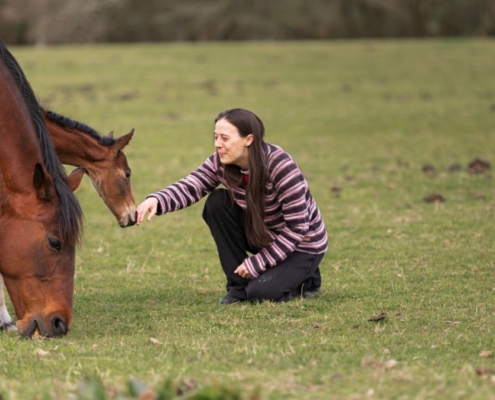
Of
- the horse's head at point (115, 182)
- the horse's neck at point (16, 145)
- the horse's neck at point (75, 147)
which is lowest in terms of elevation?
the horse's head at point (115, 182)

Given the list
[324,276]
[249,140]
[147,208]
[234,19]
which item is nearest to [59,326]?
[147,208]

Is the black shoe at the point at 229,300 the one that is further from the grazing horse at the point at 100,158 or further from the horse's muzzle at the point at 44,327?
the horse's muzzle at the point at 44,327

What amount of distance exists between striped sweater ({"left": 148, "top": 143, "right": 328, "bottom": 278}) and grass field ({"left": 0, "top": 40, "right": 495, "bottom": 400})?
360mm

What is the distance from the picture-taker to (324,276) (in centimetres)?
727

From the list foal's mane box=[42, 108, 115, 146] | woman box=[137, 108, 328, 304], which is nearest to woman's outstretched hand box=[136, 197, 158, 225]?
woman box=[137, 108, 328, 304]

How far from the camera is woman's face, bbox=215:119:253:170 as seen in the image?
6.04 m

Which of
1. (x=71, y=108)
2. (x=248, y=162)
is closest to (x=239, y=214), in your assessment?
(x=248, y=162)

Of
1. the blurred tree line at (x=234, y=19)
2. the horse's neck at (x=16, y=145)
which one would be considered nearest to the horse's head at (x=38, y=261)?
the horse's neck at (x=16, y=145)

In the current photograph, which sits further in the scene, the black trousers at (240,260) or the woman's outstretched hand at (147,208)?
the black trousers at (240,260)

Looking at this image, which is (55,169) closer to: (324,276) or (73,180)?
(73,180)

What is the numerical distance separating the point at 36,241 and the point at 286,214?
1.74m

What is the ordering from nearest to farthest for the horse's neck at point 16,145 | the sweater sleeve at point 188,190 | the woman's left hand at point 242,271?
1. the horse's neck at point 16,145
2. the woman's left hand at point 242,271
3. the sweater sleeve at point 188,190

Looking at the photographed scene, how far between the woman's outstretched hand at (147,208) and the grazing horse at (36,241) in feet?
2.61

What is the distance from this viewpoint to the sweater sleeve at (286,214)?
6176 mm
